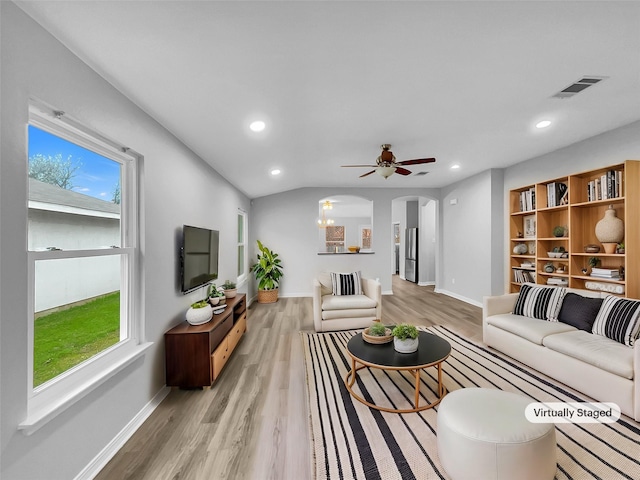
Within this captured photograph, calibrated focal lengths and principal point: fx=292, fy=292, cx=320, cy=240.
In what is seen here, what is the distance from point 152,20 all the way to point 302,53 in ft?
2.60

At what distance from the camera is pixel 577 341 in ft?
8.51

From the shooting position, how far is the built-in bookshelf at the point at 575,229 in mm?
3191

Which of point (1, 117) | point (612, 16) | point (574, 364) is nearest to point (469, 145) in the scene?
point (612, 16)

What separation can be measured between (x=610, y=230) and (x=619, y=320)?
131 cm

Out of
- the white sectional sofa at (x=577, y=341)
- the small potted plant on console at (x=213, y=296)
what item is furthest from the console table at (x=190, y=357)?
the white sectional sofa at (x=577, y=341)

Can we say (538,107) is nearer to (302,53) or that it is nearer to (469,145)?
(469,145)

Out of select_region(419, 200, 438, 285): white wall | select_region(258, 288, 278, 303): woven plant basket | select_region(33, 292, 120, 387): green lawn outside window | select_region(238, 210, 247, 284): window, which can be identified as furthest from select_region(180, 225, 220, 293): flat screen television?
select_region(419, 200, 438, 285): white wall

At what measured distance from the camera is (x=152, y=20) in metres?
1.43

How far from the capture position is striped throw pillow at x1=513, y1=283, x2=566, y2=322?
3.18 metres

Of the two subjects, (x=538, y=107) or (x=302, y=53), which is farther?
(x=538, y=107)

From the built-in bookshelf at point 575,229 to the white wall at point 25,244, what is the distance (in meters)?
4.72

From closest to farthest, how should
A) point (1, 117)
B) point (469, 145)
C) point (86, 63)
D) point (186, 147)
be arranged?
point (1, 117)
point (86, 63)
point (186, 147)
point (469, 145)

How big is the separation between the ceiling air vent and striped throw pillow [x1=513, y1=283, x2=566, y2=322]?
201 centimetres

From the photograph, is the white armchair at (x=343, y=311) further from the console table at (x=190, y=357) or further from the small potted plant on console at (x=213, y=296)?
the console table at (x=190, y=357)
